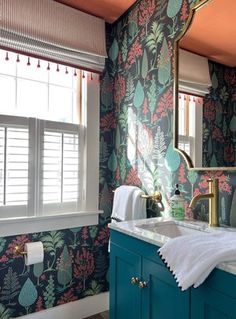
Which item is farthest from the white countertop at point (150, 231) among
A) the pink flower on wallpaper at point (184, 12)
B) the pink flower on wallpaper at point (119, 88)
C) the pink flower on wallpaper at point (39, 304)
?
the pink flower on wallpaper at point (184, 12)

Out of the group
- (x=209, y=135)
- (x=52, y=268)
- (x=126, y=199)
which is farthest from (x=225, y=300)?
(x=52, y=268)

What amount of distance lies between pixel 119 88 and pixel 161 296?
5.25ft

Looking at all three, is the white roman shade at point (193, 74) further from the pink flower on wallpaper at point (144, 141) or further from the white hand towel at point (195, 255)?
the white hand towel at point (195, 255)

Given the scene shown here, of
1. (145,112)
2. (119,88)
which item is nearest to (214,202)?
(145,112)

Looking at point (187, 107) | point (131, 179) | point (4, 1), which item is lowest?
point (131, 179)

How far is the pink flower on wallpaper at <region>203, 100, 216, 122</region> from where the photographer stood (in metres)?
1.49

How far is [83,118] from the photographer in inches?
84.0

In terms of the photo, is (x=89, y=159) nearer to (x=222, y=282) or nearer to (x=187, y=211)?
(x=187, y=211)

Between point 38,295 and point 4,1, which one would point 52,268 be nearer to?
point 38,295

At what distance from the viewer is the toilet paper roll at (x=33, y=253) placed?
1.76 m

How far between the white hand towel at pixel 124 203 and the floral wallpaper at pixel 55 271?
1.10 ft

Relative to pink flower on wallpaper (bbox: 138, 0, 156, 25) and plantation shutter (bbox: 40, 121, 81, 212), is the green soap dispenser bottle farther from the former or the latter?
pink flower on wallpaper (bbox: 138, 0, 156, 25)

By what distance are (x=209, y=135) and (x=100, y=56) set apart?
1111mm

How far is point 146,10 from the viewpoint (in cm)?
195
